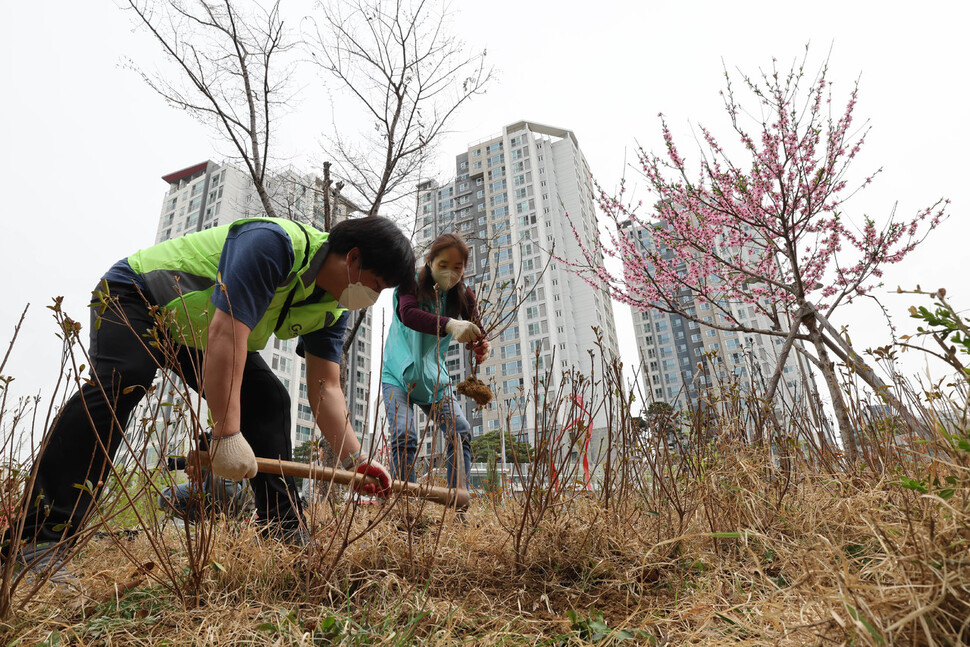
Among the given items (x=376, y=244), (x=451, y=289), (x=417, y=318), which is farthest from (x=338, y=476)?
(x=451, y=289)

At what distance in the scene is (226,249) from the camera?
1812 mm

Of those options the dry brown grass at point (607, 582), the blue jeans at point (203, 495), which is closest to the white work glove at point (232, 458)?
the blue jeans at point (203, 495)

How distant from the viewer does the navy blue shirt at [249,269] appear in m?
1.66

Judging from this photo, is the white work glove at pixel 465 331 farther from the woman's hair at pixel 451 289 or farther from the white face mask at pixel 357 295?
the white face mask at pixel 357 295

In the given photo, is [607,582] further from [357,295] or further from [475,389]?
[357,295]

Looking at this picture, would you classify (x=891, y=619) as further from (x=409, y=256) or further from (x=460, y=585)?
(x=409, y=256)

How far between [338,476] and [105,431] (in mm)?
767

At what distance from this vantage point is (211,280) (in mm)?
1871

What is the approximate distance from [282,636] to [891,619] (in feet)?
3.98

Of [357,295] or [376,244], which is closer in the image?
[376,244]

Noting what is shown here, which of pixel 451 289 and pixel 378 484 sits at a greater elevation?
Result: pixel 451 289

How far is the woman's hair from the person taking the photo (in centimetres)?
285

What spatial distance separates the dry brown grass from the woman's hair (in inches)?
53.2

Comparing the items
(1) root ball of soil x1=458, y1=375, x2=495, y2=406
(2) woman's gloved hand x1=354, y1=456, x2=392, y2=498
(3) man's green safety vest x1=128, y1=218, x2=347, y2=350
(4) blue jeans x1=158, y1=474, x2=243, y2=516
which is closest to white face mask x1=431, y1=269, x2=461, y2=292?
(1) root ball of soil x1=458, y1=375, x2=495, y2=406
